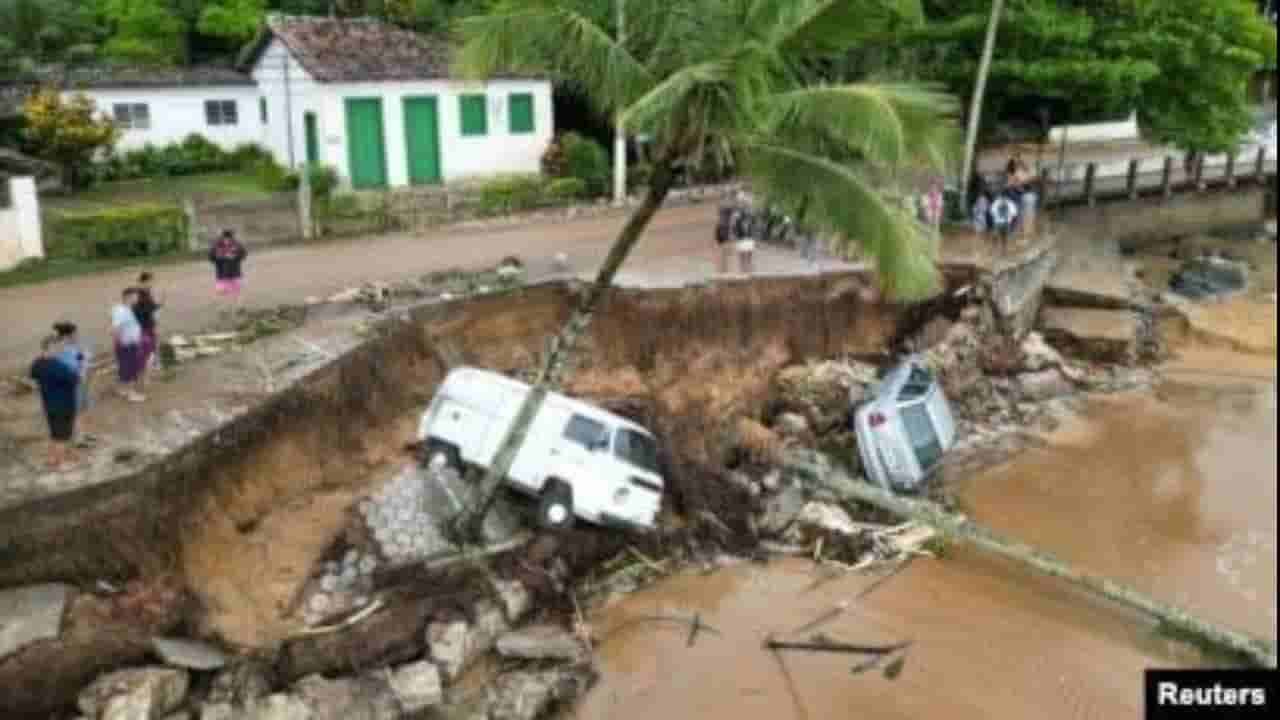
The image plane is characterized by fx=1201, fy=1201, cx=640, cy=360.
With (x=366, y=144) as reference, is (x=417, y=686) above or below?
below

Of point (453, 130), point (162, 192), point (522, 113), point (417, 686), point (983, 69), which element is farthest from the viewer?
point (522, 113)

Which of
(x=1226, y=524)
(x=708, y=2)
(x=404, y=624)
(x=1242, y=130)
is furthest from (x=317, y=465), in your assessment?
(x=1242, y=130)

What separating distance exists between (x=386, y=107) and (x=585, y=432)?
61.1 feet

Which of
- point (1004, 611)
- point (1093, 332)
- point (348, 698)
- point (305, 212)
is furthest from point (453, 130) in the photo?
point (348, 698)

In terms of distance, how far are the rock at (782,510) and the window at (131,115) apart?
24528 millimetres

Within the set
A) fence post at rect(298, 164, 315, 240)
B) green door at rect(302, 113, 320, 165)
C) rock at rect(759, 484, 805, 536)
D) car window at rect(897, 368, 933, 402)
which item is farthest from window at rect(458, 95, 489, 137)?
rock at rect(759, 484, 805, 536)

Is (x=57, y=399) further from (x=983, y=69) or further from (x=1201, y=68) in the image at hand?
(x=1201, y=68)

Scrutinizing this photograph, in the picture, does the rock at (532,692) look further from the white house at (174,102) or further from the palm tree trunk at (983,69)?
the white house at (174,102)

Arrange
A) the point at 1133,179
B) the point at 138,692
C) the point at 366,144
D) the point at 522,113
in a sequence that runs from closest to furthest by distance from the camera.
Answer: the point at 138,692, the point at 366,144, the point at 522,113, the point at 1133,179

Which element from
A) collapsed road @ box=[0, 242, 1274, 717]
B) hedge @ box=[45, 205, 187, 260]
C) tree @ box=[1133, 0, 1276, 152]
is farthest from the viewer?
tree @ box=[1133, 0, 1276, 152]

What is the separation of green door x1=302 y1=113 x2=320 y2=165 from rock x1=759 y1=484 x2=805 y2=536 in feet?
60.7

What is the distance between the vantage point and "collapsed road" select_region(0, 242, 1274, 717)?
13.0 metres

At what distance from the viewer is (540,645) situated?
560 inches

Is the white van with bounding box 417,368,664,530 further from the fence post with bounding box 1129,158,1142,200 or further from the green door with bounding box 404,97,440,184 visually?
the fence post with bounding box 1129,158,1142,200
